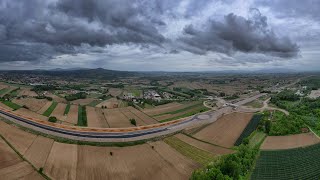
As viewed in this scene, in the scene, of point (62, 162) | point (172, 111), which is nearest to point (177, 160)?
point (62, 162)

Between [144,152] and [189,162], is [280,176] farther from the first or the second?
[144,152]

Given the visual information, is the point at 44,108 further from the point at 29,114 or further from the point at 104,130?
the point at 104,130

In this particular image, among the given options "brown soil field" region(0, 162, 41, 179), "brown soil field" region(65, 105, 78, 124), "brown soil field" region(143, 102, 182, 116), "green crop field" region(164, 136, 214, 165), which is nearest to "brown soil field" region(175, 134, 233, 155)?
"green crop field" region(164, 136, 214, 165)

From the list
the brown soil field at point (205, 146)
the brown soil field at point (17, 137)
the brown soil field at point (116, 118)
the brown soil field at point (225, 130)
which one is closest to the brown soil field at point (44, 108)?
the brown soil field at point (116, 118)

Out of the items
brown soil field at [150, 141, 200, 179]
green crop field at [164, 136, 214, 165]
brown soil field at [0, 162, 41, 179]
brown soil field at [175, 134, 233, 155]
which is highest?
brown soil field at [0, 162, 41, 179]

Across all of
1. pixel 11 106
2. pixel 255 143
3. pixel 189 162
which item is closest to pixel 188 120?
pixel 255 143

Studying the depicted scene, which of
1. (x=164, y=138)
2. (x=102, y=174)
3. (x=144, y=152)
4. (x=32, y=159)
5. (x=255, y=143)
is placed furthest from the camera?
(x=164, y=138)

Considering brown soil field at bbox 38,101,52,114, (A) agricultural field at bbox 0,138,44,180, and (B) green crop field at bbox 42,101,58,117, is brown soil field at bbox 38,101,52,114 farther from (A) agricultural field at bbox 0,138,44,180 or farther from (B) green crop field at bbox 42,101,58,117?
(A) agricultural field at bbox 0,138,44,180
